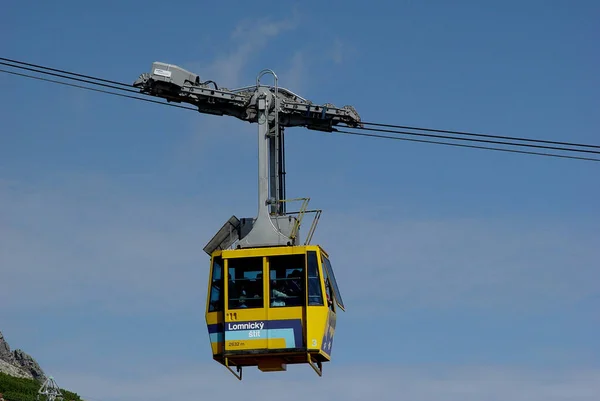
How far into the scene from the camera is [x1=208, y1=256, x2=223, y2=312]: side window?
28.7 meters

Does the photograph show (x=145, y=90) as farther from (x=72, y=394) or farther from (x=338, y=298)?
(x=72, y=394)

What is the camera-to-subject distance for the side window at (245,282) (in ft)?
92.8

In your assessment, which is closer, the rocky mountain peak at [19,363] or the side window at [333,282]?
the side window at [333,282]

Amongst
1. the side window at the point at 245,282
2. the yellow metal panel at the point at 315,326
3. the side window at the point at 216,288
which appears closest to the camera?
the yellow metal panel at the point at 315,326

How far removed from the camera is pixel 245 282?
28438 mm

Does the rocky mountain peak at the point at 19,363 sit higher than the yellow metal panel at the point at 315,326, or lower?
higher

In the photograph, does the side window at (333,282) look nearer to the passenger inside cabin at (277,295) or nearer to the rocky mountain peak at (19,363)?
the passenger inside cabin at (277,295)

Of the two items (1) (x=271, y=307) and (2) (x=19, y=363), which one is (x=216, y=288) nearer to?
(1) (x=271, y=307)

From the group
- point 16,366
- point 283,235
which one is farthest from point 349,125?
point 16,366

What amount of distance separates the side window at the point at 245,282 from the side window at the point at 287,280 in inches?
13.3

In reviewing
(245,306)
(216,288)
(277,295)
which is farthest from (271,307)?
(216,288)

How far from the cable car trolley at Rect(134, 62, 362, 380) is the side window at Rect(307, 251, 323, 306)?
0.08 feet

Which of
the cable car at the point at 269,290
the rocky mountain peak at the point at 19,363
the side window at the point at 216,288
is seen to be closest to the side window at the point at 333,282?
the cable car at the point at 269,290

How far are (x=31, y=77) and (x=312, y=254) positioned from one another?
389 inches
